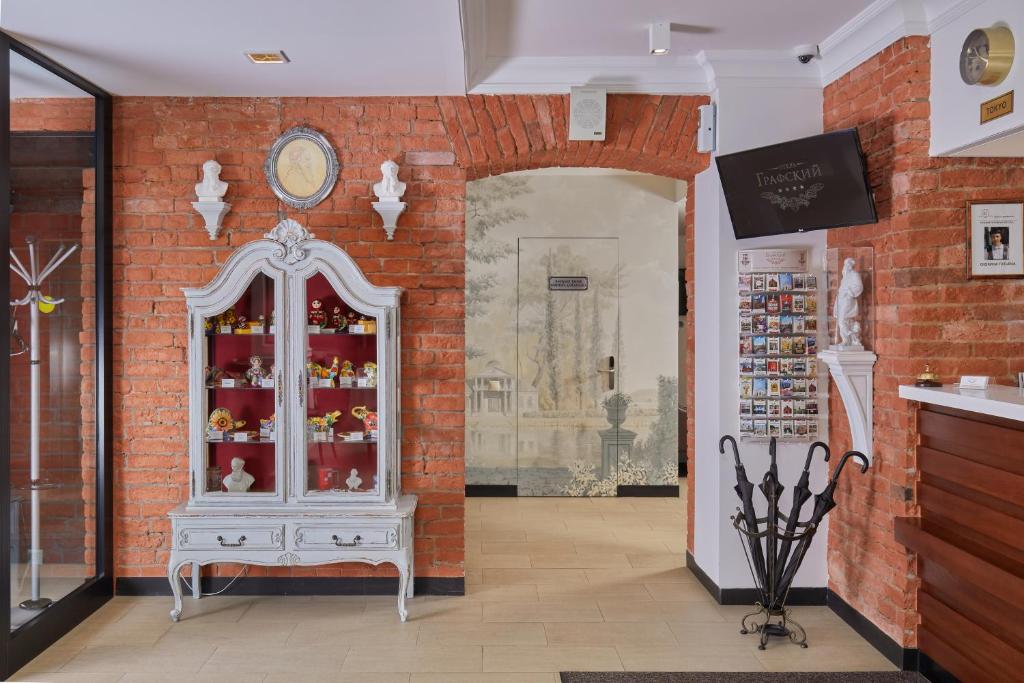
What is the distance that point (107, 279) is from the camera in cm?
423

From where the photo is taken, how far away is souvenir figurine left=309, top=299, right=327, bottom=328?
4.02 metres

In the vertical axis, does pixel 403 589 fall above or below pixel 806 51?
below

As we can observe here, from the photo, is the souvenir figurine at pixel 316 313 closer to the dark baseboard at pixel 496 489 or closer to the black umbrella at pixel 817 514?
the black umbrella at pixel 817 514

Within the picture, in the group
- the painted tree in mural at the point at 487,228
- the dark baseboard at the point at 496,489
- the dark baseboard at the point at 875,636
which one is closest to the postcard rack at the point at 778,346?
the dark baseboard at the point at 875,636

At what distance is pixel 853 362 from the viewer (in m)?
3.65

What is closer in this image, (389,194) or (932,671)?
(932,671)

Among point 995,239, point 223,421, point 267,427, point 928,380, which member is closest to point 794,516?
point 928,380

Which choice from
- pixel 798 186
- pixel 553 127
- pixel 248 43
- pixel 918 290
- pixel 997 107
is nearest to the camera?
pixel 997 107

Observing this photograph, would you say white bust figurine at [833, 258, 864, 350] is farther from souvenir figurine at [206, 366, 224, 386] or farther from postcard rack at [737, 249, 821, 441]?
souvenir figurine at [206, 366, 224, 386]

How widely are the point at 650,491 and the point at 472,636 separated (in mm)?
3321

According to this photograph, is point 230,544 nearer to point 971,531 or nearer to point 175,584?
point 175,584

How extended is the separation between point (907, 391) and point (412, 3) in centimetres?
255

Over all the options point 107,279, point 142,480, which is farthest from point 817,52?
point 142,480

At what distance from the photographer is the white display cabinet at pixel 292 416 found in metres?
3.94
